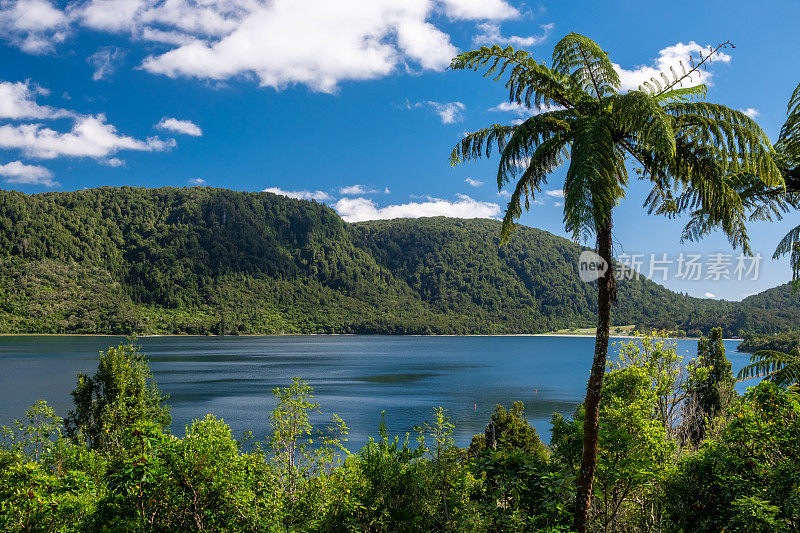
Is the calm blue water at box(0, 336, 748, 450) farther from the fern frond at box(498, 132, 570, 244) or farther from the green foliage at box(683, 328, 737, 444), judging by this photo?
the fern frond at box(498, 132, 570, 244)

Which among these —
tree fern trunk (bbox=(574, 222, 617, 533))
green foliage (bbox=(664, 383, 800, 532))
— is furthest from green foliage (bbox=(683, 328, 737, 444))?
tree fern trunk (bbox=(574, 222, 617, 533))

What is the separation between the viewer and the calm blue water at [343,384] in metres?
51.7

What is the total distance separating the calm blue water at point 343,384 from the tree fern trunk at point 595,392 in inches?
812

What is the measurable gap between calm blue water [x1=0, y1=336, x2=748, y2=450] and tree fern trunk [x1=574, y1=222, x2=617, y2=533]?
2061 cm

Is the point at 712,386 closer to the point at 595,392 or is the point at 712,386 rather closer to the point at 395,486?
the point at 595,392

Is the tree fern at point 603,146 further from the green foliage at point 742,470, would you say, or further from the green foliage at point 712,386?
the green foliage at point 712,386

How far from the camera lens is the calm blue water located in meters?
51.7

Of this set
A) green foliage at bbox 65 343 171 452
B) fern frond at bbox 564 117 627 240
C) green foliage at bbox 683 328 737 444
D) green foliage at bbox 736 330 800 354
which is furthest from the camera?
green foliage at bbox 736 330 800 354

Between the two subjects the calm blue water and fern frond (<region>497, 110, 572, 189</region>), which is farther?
the calm blue water

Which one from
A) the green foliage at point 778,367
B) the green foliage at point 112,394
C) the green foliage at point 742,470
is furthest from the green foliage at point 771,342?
the green foliage at point 112,394

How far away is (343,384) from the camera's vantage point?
260 ft

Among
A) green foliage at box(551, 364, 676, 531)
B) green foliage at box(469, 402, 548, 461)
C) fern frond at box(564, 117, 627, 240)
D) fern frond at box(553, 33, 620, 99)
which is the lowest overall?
green foliage at box(469, 402, 548, 461)

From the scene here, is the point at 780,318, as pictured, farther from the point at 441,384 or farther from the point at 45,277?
the point at 45,277

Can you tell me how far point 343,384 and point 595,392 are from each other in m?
75.5
